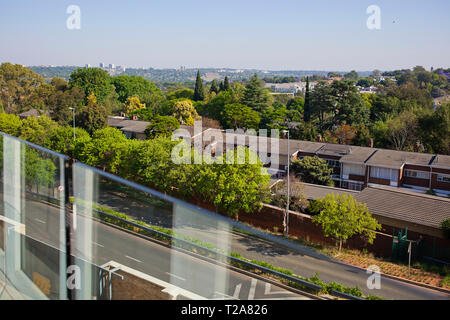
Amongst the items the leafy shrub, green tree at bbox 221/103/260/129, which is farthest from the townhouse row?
the leafy shrub

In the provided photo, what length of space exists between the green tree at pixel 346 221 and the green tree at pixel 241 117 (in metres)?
17.3

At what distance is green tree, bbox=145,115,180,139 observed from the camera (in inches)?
966

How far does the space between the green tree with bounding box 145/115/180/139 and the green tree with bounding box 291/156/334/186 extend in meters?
8.54

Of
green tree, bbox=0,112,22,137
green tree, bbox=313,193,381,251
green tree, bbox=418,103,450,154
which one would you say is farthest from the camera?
green tree, bbox=418,103,450,154

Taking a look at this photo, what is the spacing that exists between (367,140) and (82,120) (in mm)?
19631

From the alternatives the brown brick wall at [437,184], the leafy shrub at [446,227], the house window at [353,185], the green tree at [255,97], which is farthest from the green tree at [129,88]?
the leafy shrub at [446,227]

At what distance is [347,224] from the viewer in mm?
12508

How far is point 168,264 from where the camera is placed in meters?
1.75

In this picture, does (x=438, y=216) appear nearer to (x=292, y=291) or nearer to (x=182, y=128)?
(x=292, y=291)

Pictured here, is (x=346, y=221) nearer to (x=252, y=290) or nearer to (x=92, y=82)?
(x=252, y=290)

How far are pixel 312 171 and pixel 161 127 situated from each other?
32.1 ft

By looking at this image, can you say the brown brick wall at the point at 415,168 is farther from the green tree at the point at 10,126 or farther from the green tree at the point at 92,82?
the green tree at the point at 92,82

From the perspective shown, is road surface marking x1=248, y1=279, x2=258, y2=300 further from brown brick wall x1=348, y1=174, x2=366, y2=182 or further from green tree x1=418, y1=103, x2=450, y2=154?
green tree x1=418, y1=103, x2=450, y2=154
